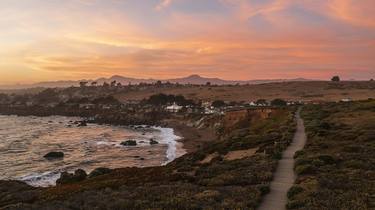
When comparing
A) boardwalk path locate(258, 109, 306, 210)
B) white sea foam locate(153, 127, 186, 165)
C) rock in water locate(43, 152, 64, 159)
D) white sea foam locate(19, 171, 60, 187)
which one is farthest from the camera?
rock in water locate(43, 152, 64, 159)

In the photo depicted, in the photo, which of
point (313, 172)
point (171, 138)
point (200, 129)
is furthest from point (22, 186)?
point (200, 129)

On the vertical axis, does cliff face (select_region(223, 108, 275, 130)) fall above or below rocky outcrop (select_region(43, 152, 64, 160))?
above

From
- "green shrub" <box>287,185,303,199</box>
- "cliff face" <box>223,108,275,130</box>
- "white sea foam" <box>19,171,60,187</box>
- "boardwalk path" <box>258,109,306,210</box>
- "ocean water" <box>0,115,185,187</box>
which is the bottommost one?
"ocean water" <box>0,115,185,187</box>

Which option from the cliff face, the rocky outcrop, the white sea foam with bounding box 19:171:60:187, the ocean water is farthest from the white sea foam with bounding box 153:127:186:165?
the rocky outcrop

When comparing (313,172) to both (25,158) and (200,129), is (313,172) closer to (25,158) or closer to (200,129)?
(25,158)

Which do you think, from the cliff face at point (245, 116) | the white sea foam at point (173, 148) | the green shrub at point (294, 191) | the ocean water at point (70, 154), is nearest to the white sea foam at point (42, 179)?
the ocean water at point (70, 154)

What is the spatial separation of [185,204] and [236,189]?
3.49m

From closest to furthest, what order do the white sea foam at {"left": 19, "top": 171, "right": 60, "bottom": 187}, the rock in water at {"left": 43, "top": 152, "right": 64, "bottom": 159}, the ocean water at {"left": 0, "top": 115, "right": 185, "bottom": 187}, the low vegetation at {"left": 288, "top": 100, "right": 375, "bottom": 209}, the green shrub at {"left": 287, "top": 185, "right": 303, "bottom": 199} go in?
the low vegetation at {"left": 288, "top": 100, "right": 375, "bottom": 209}
the green shrub at {"left": 287, "top": 185, "right": 303, "bottom": 199}
the white sea foam at {"left": 19, "top": 171, "right": 60, "bottom": 187}
the ocean water at {"left": 0, "top": 115, "right": 185, "bottom": 187}
the rock in water at {"left": 43, "top": 152, "right": 64, "bottom": 159}

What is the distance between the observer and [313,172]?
22.4 meters

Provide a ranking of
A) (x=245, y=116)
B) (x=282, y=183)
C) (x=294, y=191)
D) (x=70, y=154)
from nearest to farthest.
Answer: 1. (x=294, y=191)
2. (x=282, y=183)
3. (x=70, y=154)
4. (x=245, y=116)

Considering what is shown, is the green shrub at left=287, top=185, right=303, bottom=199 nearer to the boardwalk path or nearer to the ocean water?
the boardwalk path

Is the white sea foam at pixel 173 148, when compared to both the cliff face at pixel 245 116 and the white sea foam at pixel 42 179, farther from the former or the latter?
the white sea foam at pixel 42 179

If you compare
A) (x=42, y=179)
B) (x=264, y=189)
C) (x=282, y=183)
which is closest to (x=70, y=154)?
(x=42, y=179)

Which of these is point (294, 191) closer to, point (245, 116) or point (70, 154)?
point (70, 154)
